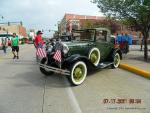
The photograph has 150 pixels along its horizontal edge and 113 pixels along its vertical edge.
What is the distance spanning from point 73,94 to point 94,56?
2947 mm

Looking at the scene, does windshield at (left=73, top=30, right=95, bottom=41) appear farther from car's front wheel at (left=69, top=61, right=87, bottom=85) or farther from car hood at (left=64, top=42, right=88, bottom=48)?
car's front wheel at (left=69, top=61, right=87, bottom=85)

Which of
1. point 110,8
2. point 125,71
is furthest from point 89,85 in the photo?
point 110,8

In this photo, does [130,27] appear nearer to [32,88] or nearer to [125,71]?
[125,71]

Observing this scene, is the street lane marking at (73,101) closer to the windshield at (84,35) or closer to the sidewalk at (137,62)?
the windshield at (84,35)

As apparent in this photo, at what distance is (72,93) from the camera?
7734 mm

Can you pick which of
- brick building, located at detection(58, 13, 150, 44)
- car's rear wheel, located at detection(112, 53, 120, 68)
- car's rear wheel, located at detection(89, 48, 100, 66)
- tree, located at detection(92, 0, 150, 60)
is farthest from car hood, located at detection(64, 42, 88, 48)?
tree, located at detection(92, 0, 150, 60)

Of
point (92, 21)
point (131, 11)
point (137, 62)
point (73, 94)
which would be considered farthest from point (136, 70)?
point (92, 21)

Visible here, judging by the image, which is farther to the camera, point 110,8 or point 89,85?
point 110,8

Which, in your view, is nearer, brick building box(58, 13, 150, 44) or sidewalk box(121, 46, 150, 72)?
sidewalk box(121, 46, 150, 72)

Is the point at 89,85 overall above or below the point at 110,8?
below

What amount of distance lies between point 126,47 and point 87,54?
34.0 feet

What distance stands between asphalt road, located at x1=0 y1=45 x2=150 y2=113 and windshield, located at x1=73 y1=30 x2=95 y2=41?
1.50m

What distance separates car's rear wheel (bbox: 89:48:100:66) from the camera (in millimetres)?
10048

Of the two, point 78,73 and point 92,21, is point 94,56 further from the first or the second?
point 92,21
